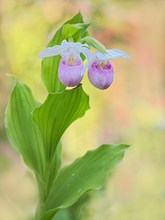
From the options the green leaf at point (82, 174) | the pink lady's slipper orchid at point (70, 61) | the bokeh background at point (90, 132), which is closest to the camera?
the pink lady's slipper orchid at point (70, 61)

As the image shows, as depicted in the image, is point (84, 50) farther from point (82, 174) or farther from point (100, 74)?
point (82, 174)

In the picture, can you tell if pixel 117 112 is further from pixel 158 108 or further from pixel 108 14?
pixel 108 14

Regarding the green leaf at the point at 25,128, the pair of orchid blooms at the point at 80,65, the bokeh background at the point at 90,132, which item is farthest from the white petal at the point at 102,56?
the bokeh background at the point at 90,132

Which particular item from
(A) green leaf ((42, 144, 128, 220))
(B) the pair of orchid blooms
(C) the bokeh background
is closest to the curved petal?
(B) the pair of orchid blooms

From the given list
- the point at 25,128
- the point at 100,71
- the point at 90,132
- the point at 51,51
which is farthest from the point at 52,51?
the point at 90,132

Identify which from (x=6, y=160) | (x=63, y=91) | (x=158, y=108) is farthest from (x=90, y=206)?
(x=158, y=108)

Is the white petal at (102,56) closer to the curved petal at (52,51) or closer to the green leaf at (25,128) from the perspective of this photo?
the curved petal at (52,51)

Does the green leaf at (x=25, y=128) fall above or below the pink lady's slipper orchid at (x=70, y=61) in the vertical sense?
below

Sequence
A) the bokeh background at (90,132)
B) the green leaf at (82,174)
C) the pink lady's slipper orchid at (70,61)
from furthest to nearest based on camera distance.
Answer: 1. the bokeh background at (90,132)
2. the green leaf at (82,174)
3. the pink lady's slipper orchid at (70,61)
